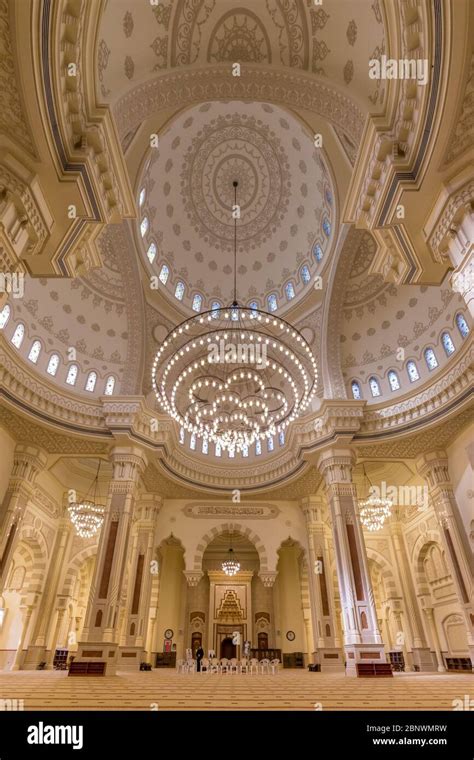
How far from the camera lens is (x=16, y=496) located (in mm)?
11031

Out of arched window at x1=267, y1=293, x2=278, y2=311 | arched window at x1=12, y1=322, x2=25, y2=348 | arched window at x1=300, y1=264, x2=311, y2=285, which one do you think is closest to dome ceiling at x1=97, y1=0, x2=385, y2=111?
arched window at x1=12, y1=322, x2=25, y2=348

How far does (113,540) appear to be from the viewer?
1060 cm

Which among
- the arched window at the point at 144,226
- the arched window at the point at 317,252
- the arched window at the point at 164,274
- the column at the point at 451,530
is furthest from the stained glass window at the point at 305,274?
the column at the point at 451,530

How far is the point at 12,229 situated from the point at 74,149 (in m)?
1.45

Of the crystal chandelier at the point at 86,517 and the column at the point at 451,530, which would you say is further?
the crystal chandelier at the point at 86,517

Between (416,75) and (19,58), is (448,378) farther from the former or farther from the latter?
(19,58)

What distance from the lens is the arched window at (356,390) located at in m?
13.2

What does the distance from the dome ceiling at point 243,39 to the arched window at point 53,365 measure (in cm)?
766

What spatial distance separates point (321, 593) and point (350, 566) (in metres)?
3.43

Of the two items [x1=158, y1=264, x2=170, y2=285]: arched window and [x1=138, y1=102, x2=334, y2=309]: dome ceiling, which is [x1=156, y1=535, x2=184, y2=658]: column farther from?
[x1=138, y1=102, x2=334, y2=309]: dome ceiling

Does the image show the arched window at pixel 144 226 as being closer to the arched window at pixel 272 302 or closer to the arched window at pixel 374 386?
the arched window at pixel 272 302

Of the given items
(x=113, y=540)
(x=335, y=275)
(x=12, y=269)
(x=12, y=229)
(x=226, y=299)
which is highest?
(x=226, y=299)

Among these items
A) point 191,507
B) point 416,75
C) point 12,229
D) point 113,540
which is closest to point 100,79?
point 12,229

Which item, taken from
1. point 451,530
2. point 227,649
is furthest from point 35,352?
point 227,649
